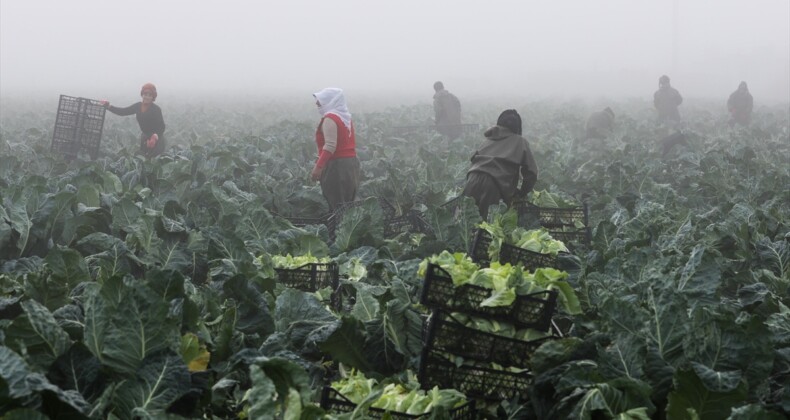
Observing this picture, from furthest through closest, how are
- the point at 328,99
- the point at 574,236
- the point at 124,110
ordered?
1. the point at 124,110
2. the point at 328,99
3. the point at 574,236

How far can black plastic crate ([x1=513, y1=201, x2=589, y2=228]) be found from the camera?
694 centimetres

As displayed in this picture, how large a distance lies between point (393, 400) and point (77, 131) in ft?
31.1

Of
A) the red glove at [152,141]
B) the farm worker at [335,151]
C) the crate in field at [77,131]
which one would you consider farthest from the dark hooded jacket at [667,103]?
the crate in field at [77,131]

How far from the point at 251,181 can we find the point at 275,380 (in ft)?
20.9

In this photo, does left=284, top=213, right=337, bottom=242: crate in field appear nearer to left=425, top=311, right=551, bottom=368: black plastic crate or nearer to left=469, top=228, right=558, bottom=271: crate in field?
left=469, top=228, right=558, bottom=271: crate in field

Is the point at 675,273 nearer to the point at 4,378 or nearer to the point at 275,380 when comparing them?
the point at 275,380

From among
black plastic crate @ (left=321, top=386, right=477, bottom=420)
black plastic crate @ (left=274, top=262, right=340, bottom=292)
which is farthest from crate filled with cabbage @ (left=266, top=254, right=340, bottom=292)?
black plastic crate @ (left=321, top=386, right=477, bottom=420)

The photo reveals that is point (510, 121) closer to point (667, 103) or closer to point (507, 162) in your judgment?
point (507, 162)

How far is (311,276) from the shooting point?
17.0 feet

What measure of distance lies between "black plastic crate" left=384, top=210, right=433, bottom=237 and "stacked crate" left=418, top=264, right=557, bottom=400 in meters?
3.60

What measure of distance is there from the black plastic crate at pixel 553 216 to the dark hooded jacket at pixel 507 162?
350 mm

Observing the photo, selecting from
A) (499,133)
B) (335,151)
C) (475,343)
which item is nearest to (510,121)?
(499,133)

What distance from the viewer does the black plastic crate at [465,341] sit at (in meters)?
3.87

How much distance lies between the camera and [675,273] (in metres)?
4.47
